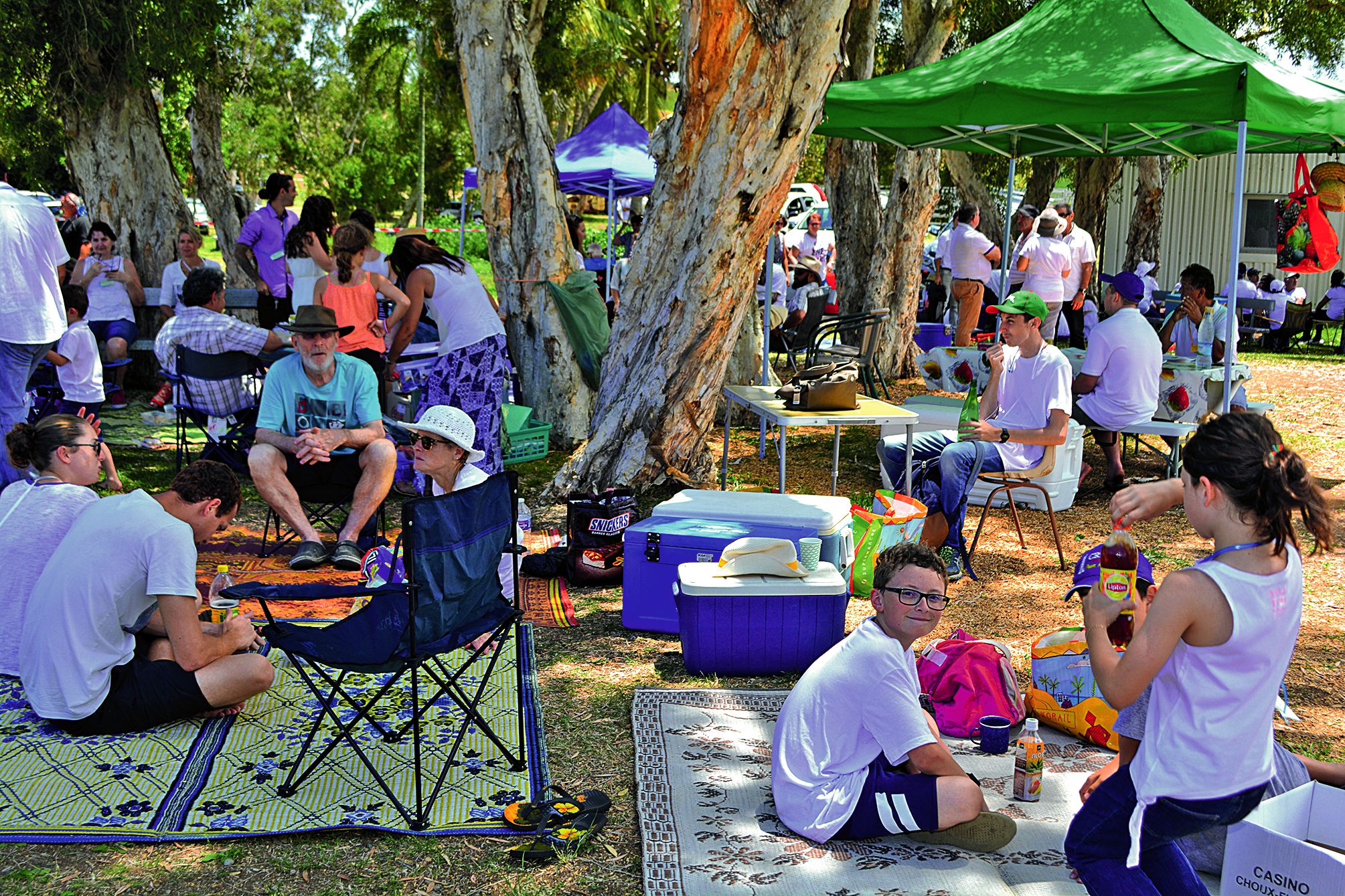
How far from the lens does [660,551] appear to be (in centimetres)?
502

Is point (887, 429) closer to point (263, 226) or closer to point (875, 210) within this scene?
Answer: point (263, 226)

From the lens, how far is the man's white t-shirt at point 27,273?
6.17 meters

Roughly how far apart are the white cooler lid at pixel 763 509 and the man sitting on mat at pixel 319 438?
1588 mm

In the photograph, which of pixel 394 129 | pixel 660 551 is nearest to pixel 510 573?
pixel 660 551

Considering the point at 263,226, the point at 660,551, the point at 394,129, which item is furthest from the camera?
the point at 394,129

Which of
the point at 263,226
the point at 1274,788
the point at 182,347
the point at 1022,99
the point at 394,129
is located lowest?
the point at 1274,788

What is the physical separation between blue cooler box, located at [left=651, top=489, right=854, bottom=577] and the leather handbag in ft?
3.82

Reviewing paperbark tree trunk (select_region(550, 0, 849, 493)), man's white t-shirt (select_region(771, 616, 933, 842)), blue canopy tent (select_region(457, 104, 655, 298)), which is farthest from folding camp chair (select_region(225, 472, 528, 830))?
blue canopy tent (select_region(457, 104, 655, 298))

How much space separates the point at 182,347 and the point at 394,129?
36.1 meters

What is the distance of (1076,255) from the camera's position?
11.8 m

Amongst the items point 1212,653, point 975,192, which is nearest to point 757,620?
point 1212,653

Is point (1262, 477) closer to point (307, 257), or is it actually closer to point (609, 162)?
point (307, 257)

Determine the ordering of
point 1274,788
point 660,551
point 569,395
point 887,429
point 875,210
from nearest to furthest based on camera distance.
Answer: point 1274,788, point 660,551, point 887,429, point 569,395, point 875,210

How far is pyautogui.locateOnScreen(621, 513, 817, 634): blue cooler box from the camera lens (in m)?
4.98
